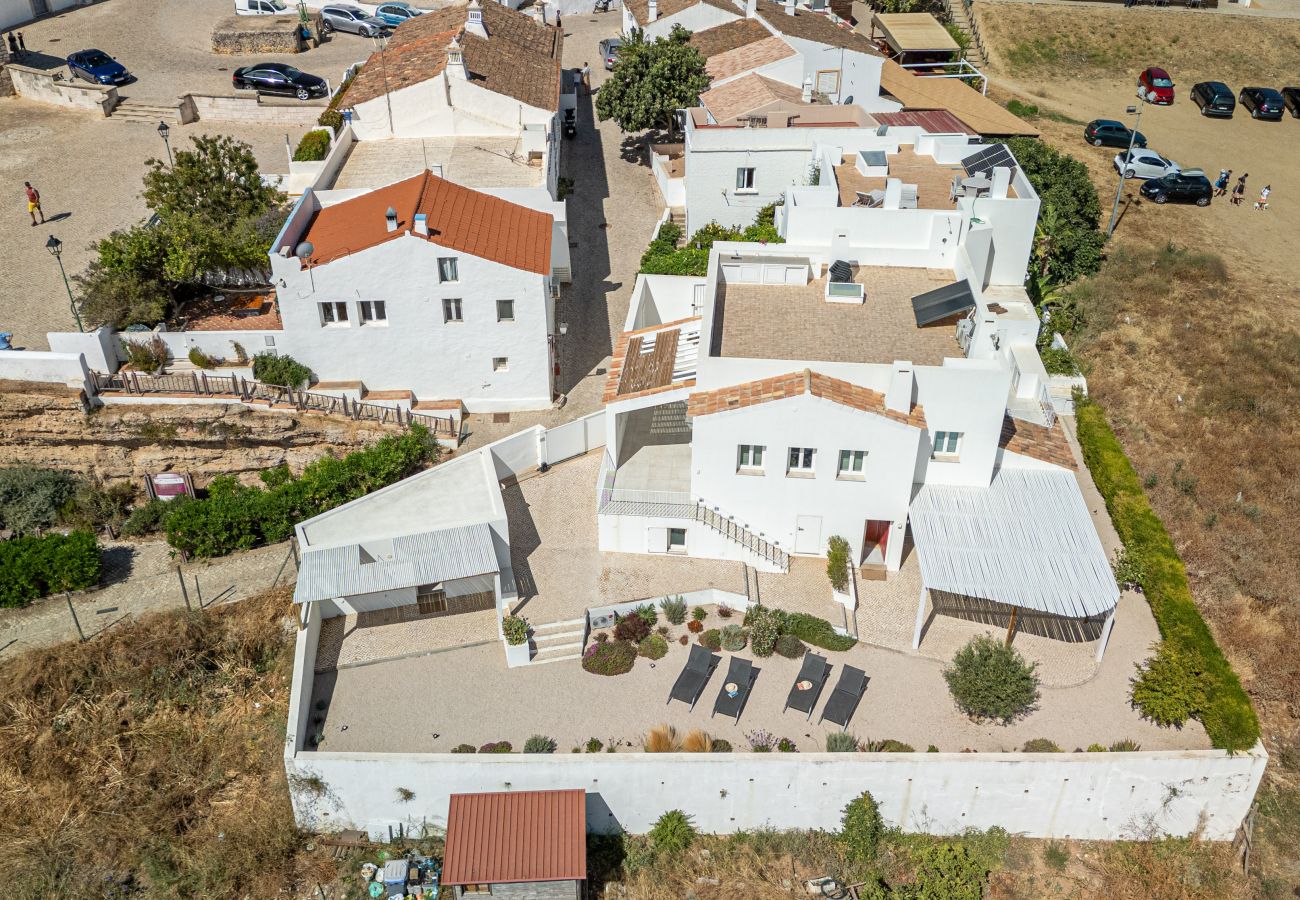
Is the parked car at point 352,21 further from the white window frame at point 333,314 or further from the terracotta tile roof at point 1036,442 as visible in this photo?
the terracotta tile roof at point 1036,442

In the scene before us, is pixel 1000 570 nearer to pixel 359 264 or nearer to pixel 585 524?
pixel 585 524

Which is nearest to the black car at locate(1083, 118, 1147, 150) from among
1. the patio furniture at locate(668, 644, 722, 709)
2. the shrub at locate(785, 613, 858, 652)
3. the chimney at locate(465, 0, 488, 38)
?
the chimney at locate(465, 0, 488, 38)

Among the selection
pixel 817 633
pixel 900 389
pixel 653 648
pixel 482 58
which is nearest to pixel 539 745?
pixel 653 648

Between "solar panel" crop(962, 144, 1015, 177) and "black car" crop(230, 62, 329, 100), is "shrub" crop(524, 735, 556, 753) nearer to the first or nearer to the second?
"solar panel" crop(962, 144, 1015, 177)

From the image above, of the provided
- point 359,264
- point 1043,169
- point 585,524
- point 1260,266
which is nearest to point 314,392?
point 359,264

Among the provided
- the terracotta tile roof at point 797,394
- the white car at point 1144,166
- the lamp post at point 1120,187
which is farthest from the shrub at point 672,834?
the white car at point 1144,166
